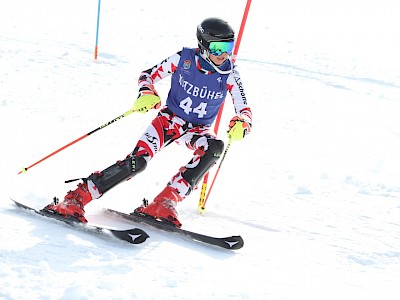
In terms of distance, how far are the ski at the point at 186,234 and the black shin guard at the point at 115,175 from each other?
285 millimetres

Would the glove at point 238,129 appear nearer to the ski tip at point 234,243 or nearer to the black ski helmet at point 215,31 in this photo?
the black ski helmet at point 215,31

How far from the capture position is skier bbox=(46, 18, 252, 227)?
12.8 feet

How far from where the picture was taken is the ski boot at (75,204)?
370cm

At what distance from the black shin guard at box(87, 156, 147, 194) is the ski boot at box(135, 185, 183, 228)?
0.29 metres

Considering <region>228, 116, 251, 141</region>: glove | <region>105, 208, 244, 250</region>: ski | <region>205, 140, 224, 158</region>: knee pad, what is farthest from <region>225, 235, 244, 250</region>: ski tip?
<region>228, 116, 251, 141</region>: glove

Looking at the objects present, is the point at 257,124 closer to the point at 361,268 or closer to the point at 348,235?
the point at 348,235

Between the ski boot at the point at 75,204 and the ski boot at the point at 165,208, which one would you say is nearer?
the ski boot at the point at 75,204

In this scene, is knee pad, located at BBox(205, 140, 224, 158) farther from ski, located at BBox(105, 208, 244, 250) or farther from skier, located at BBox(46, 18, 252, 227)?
ski, located at BBox(105, 208, 244, 250)

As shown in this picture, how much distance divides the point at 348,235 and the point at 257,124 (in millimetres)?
2997

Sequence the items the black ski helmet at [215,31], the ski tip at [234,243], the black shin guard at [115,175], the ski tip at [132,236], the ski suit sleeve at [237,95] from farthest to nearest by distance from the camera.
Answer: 1. the ski suit sleeve at [237,95]
2. the black ski helmet at [215,31]
3. the black shin guard at [115,175]
4. the ski tip at [234,243]
5. the ski tip at [132,236]

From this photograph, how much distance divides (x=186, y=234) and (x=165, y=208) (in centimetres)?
30

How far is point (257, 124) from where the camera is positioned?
702 cm

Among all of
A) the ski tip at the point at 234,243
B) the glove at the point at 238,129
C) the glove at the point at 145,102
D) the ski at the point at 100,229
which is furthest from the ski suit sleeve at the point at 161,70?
the ski tip at the point at 234,243

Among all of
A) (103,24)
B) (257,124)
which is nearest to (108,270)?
(257,124)
